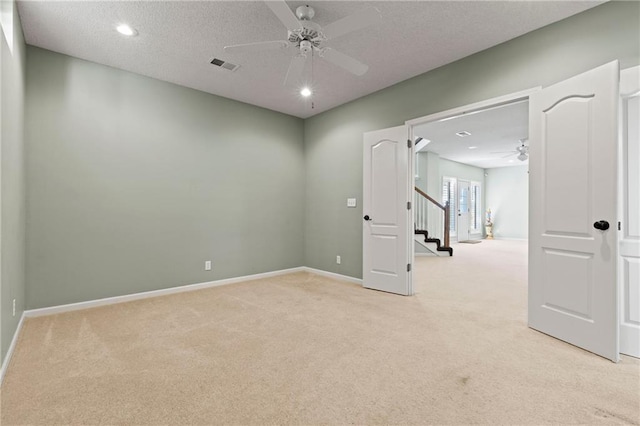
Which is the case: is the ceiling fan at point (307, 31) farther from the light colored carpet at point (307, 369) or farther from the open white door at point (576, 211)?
the light colored carpet at point (307, 369)

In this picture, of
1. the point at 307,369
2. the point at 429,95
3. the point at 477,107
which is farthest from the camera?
the point at 429,95

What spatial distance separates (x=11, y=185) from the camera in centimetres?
236

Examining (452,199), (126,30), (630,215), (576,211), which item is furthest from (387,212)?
(452,199)

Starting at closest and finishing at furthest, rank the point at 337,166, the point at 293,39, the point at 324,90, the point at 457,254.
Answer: the point at 293,39 → the point at 324,90 → the point at 337,166 → the point at 457,254

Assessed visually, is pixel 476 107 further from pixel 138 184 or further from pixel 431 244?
pixel 431 244

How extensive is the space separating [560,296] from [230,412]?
272 cm

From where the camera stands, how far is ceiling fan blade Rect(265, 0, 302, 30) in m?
1.96

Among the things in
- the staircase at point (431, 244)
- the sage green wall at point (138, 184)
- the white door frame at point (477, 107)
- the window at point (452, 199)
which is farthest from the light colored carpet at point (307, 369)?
the window at point (452, 199)

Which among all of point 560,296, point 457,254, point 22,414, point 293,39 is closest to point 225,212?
point 293,39

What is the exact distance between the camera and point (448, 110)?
348 centimetres

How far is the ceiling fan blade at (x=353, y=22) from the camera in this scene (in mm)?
2005

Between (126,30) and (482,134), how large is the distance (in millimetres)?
6894

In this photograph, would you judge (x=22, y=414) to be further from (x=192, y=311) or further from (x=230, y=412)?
(x=192, y=311)

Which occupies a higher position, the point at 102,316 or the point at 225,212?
Result: the point at 225,212
